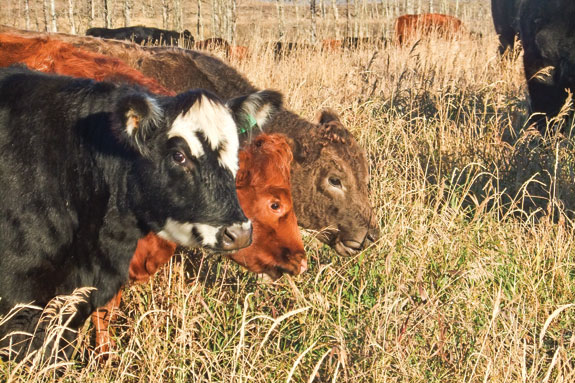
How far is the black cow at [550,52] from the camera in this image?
6.91 meters

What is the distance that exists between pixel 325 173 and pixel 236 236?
1.94m

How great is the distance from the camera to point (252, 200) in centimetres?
451

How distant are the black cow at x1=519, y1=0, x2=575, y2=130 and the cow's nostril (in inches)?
172

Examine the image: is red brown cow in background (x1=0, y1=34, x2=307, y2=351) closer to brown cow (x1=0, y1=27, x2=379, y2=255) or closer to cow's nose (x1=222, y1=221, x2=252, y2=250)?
brown cow (x1=0, y1=27, x2=379, y2=255)

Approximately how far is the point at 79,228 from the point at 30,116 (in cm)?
62

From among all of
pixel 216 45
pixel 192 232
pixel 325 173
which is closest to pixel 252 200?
pixel 325 173

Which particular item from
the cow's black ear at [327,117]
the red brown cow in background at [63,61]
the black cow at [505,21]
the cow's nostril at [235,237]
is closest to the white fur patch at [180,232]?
the cow's nostril at [235,237]

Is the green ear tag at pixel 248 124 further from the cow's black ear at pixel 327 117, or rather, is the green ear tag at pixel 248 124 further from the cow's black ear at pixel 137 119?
the cow's black ear at pixel 327 117

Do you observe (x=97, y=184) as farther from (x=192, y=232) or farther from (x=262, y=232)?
(x=262, y=232)

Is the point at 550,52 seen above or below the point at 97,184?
above

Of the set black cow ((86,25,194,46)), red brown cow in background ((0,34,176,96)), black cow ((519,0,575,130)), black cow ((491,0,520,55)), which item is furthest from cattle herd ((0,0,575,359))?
black cow ((86,25,194,46))

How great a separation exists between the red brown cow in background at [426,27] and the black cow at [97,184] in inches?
403

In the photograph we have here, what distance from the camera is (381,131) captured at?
7.18 meters

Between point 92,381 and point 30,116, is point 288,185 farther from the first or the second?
point 92,381
